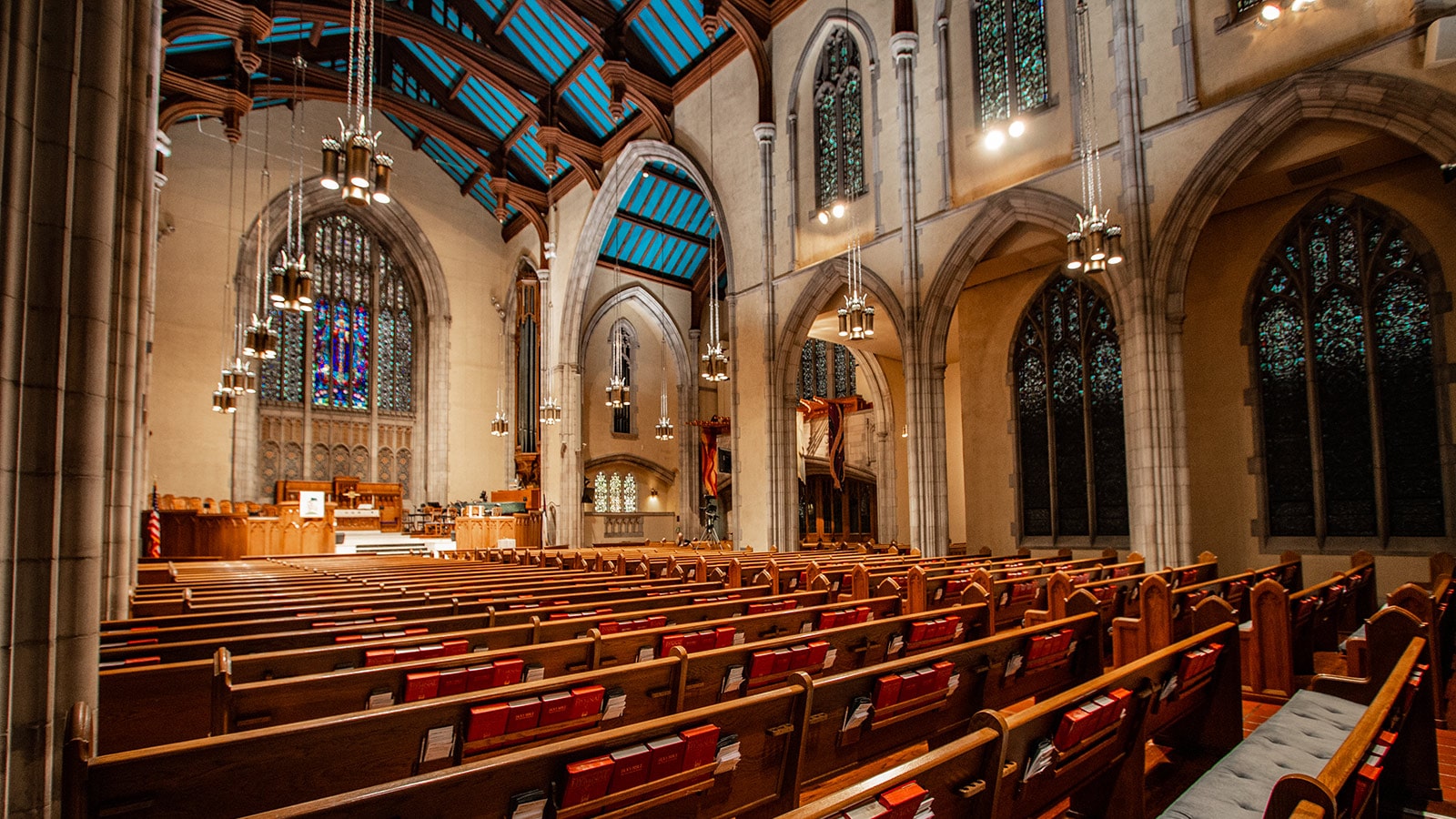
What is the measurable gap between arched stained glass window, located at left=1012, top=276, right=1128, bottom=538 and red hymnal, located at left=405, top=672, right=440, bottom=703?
9732 millimetres

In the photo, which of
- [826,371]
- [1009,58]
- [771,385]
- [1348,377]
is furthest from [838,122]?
[826,371]

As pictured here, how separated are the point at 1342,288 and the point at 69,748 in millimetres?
10576

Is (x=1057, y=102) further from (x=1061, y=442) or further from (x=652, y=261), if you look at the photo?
(x=652, y=261)

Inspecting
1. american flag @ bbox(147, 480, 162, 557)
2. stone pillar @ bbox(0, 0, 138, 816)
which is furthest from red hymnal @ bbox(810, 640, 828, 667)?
american flag @ bbox(147, 480, 162, 557)

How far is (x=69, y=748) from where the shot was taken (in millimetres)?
1400

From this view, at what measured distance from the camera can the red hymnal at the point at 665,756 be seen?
5.54 feet

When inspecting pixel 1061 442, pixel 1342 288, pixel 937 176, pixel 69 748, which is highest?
pixel 937 176

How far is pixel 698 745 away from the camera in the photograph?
1762mm

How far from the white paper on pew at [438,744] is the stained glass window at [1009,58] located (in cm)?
999

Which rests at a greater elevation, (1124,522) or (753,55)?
(753,55)

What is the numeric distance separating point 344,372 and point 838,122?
14.9m

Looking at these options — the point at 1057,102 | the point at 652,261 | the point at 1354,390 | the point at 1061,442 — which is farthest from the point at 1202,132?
the point at 652,261

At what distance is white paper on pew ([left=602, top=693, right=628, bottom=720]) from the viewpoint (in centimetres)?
231

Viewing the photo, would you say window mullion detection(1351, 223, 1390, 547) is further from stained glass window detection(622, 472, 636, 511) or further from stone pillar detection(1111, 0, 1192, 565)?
stained glass window detection(622, 472, 636, 511)
